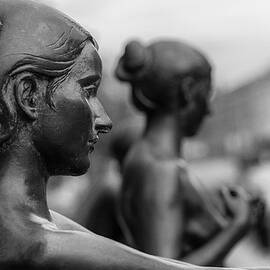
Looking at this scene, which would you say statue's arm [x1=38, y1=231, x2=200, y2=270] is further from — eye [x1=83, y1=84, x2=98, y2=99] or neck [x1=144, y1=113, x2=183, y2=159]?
neck [x1=144, y1=113, x2=183, y2=159]

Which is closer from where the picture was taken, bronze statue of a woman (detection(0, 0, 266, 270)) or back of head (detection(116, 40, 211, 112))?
bronze statue of a woman (detection(0, 0, 266, 270))

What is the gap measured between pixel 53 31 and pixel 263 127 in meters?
12.2

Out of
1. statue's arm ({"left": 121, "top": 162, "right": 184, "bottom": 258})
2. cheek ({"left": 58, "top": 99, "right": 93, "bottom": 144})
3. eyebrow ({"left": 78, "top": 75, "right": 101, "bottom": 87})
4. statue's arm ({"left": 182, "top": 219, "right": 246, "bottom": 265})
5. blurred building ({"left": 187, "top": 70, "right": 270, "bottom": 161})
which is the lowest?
blurred building ({"left": 187, "top": 70, "right": 270, "bottom": 161})

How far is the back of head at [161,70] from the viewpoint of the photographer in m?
6.24

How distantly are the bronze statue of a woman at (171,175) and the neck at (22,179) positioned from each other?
8.26ft

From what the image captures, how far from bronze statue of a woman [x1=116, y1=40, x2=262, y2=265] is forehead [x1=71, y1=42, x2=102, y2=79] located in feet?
7.73

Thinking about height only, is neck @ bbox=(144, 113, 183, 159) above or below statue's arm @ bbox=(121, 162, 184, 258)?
above

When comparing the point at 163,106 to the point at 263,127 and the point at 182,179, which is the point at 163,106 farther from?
the point at 263,127

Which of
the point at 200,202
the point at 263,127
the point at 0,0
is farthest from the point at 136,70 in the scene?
the point at 263,127

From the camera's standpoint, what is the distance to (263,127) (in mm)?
15680

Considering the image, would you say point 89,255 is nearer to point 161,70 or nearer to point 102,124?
point 102,124

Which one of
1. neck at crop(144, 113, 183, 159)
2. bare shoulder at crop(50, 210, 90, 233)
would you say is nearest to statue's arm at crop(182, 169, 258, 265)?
neck at crop(144, 113, 183, 159)

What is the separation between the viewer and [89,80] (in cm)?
373

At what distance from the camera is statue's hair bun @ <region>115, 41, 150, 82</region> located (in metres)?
6.17
